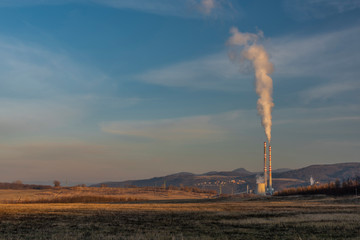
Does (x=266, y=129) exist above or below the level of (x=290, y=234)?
above

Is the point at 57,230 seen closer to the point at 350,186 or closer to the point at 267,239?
the point at 267,239

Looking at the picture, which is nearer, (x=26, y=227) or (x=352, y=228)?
(x=352, y=228)

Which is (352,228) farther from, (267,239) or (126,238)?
(126,238)

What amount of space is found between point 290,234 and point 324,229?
15.2ft

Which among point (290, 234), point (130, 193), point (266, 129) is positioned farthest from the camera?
point (130, 193)

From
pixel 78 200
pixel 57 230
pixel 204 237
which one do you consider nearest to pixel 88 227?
pixel 57 230

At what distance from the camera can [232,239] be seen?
84.2 feet

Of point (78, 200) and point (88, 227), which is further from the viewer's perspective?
point (78, 200)

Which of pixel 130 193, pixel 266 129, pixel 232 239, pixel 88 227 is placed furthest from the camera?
pixel 130 193

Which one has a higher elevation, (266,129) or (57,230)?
(266,129)

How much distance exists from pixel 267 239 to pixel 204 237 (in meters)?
4.08

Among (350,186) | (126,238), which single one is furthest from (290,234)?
(350,186)

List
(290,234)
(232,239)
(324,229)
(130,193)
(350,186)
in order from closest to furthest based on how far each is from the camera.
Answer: (232,239)
(290,234)
(324,229)
(350,186)
(130,193)

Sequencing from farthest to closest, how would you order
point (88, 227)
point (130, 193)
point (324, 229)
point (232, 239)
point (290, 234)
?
point (130, 193)
point (88, 227)
point (324, 229)
point (290, 234)
point (232, 239)
